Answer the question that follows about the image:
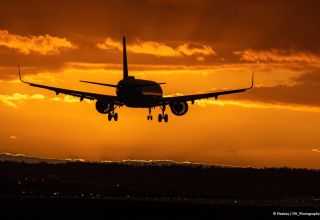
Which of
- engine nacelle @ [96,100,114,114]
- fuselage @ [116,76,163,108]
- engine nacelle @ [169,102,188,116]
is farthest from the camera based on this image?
engine nacelle @ [169,102,188,116]

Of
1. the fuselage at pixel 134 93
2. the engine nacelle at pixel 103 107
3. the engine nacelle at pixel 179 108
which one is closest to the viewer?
the fuselage at pixel 134 93

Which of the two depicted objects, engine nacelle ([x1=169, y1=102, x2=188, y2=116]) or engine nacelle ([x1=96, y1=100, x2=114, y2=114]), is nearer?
engine nacelle ([x1=96, y1=100, x2=114, y2=114])

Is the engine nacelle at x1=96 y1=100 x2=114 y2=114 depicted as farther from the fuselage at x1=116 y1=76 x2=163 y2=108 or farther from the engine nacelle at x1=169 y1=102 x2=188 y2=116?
the engine nacelle at x1=169 y1=102 x2=188 y2=116

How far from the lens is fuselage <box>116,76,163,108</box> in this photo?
578 ft

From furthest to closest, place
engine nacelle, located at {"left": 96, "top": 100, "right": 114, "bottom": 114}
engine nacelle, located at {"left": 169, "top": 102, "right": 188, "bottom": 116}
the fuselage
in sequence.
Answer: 1. engine nacelle, located at {"left": 169, "top": 102, "right": 188, "bottom": 116}
2. engine nacelle, located at {"left": 96, "top": 100, "right": 114, "bottom": 114}
3. the fuselage

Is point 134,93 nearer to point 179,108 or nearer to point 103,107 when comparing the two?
point 103,107

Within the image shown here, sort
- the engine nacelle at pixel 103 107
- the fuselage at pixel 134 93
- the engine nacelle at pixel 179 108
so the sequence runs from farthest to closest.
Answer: the engine nacelle at pixel 179 108 → the engine nacelle at pixel 103 107 → the fuselage at pixel 134 93

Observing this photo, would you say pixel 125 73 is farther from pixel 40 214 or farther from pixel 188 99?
pixel 40 214

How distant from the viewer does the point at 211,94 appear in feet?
616

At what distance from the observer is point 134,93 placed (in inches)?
6954

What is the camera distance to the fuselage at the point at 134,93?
176250mm

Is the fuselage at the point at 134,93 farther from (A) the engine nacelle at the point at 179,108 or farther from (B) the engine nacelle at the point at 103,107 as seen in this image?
(A) the engine nacelle at the point at 179,108

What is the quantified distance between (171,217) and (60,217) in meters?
17.4

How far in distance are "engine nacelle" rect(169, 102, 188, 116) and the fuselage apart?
8.71 metres
